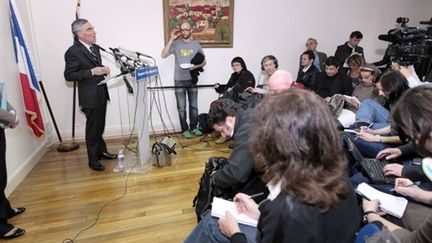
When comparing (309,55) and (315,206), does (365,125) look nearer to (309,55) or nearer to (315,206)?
(309,55)

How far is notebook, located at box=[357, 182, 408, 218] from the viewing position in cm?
138

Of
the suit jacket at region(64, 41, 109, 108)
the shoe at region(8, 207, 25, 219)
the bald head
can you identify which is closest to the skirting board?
the shoe at region(8, 207, 25, 219)

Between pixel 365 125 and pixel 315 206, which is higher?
pixel 315 206

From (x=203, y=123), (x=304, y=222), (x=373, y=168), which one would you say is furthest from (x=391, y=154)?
(x=203, y=123)

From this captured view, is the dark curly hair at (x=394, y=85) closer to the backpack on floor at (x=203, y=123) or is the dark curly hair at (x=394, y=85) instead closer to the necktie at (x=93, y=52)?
the backpack on floor at (x=203, y=123)

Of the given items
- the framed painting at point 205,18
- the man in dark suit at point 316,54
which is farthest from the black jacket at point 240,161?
the man in dark suit at point 316,54

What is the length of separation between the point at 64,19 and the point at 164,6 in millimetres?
1270

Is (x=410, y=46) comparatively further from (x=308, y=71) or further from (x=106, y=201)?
(x=106, y=201)

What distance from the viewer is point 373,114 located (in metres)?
2.70

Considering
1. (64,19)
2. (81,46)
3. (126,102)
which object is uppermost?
(64,19)

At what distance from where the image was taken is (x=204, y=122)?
13.7ft

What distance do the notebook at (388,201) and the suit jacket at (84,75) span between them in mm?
2512

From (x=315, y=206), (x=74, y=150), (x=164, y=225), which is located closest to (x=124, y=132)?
(x=74, y=150)

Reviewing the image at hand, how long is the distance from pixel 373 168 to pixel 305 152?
1.24 metres
